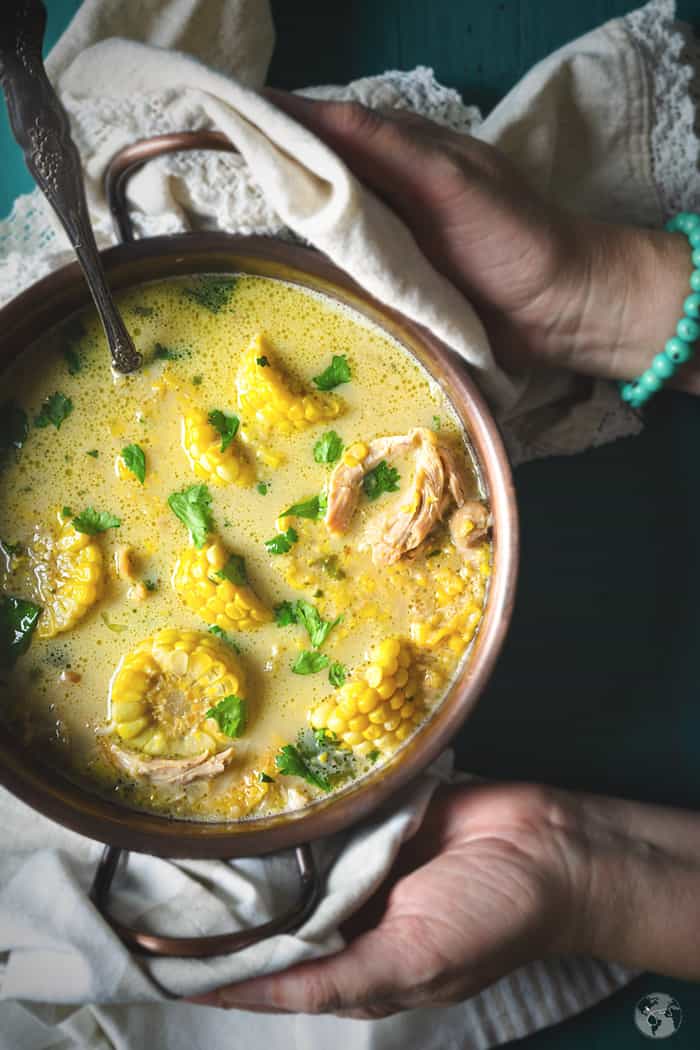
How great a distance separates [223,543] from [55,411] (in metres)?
0.38

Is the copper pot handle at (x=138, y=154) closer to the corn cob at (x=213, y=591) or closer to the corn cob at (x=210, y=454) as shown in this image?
the corn cob at (x=210, y=454)

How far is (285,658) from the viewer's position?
1646mm

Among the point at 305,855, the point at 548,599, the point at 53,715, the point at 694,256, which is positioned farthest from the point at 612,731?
the point at 53,715

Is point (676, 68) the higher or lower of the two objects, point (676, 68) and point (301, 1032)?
Answer: the higher

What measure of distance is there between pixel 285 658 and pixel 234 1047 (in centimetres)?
79

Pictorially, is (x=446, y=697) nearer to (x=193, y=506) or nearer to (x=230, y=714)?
(x=230, y=714)

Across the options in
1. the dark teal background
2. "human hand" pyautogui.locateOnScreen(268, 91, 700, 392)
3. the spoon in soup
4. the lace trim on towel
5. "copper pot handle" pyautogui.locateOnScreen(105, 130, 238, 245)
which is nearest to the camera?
the spoon in soup

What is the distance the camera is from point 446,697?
1648 millimetres

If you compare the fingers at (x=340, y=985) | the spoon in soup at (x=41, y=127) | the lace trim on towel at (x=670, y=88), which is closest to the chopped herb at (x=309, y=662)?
the fingers at (x=340, y=985)

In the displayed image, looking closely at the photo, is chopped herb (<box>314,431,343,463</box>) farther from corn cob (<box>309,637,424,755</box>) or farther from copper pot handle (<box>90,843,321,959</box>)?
copper pot handle (<box>90,843,321,959</box>)

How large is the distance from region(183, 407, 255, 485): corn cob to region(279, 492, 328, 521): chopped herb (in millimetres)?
91

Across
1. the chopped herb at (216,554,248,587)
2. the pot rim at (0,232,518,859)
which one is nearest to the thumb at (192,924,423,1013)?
the pot rim at (0,232,518,859)

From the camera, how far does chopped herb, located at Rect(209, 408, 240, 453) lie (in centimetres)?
160

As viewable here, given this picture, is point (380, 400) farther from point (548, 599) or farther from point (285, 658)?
point (548, 599)
